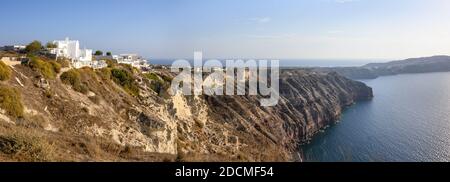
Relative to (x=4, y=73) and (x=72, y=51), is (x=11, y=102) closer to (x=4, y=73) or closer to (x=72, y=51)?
(x=4, y=73)

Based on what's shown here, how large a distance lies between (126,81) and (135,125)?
13385 mm

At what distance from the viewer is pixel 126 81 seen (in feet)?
142

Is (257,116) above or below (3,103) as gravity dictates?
below

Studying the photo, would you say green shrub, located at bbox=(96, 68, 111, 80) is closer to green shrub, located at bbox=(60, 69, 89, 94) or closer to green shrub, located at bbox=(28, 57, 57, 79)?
green shrub, located at bbox=(60, 69, 89, 94)

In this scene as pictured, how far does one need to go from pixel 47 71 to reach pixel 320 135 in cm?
6189

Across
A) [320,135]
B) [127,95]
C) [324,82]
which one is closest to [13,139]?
[127,95]

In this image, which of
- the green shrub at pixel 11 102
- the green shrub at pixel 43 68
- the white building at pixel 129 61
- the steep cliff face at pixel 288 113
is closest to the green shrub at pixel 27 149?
the green shrub at pixel 11 102

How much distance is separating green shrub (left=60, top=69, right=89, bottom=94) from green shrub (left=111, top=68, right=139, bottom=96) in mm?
8422

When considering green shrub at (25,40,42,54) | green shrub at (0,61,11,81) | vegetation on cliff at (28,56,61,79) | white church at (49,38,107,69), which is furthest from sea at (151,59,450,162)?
green shrub at (25,40,42,54)

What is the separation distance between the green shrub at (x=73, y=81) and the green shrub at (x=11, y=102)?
28.7ft

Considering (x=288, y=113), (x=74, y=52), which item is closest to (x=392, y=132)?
(x=288, y=113)

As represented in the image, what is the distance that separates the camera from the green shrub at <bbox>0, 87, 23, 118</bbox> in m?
20.6
